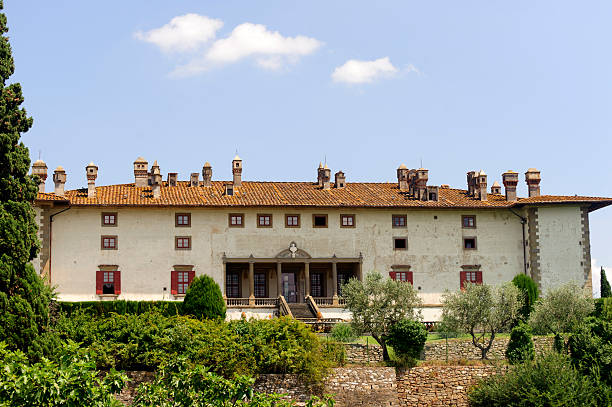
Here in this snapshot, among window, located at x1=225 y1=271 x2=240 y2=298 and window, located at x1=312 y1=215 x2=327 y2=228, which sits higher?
window, located at x1=312 y1=215 x2=327 y2=228

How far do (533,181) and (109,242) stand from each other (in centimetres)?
2491

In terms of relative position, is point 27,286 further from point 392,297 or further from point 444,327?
point 444,327

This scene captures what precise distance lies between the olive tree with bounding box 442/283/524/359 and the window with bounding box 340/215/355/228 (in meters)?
12.7

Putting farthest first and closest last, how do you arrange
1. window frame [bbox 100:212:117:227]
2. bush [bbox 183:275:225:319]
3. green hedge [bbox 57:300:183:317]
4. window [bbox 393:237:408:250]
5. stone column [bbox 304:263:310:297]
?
window [bbox 393:237:408:250]
stone column [bbox 304:263:310:297]
window frame [bbox 100:212:117:227]
green hedge [bbox 57:300:183:317]
bush [bbox 183:275:225:319]

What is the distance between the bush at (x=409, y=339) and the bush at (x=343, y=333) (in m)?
2.69

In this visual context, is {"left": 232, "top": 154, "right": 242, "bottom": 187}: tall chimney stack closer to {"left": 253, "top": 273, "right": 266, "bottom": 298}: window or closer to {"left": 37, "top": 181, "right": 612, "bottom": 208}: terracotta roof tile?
{"left": 37, "top": 181, "right": 612, "bottom": 208}: terracotta roof tile

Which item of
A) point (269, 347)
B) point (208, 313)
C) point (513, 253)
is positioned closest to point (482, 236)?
point (513, 253)

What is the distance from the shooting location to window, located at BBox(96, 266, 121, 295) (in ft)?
155

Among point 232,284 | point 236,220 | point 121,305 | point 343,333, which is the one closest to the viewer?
point 343,333

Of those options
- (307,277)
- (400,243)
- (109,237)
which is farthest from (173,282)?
(400,243)

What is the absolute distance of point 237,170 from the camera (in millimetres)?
52125

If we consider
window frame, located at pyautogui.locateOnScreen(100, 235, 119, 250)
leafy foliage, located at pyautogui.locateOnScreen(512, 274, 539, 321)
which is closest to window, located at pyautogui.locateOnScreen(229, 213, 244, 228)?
window frame, located at pyautogui.locateOnScreen(100, 235, 119, 250)

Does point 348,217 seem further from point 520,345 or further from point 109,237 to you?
point 520,345

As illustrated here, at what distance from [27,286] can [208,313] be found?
12.5 meters
